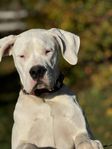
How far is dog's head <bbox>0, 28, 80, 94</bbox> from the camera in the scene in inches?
262

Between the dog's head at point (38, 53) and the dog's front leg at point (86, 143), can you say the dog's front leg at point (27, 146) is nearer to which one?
the dog's front leg at point (86, 143)

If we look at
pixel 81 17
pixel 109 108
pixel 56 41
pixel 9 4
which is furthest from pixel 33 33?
pixel 9 4

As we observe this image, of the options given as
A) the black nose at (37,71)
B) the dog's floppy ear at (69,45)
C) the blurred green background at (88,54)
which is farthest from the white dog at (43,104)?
the blurred green background at (88,54)

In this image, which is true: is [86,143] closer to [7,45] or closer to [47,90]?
[47,90]

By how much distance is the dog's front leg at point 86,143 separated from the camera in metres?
6.30

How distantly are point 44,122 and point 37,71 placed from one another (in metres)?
0.42

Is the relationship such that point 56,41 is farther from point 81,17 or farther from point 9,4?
point 9,4

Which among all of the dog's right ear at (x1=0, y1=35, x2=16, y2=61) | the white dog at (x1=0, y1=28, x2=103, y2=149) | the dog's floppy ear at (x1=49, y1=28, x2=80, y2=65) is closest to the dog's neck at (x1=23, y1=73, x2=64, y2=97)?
the white dog at (x1=0, y1=28, x2=103, y2=149)

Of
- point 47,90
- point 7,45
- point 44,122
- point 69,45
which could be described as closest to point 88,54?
point 69,45

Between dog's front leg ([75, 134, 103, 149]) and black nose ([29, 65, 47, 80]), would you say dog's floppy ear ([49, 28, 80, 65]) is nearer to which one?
black nose ([29, 65, 47, 80])

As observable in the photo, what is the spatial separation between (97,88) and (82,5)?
1.61 metres

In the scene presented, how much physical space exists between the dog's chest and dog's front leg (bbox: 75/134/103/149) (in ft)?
0.48

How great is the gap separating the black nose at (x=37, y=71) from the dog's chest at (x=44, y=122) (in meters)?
0.22

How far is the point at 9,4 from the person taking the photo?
1221 inches
